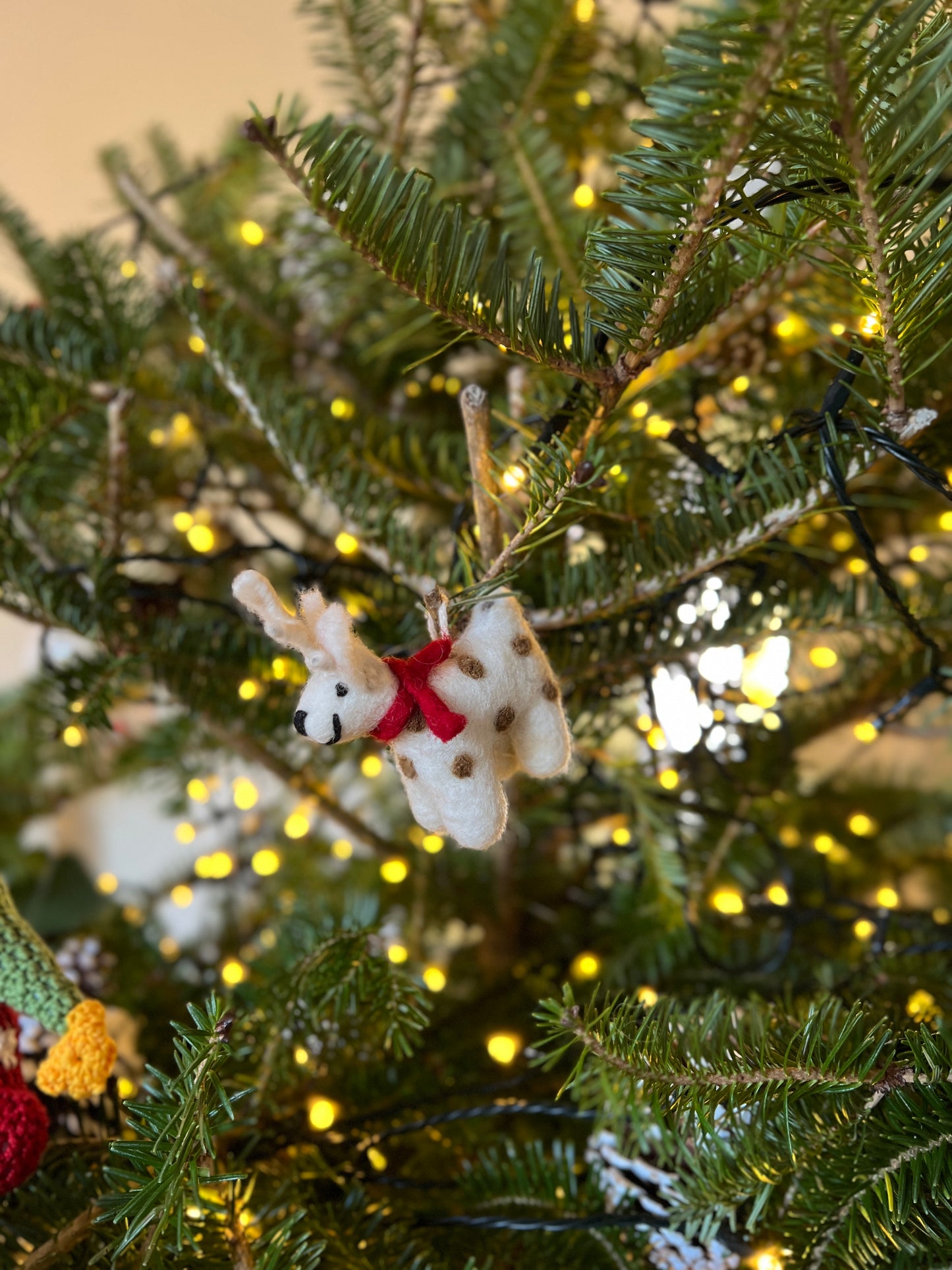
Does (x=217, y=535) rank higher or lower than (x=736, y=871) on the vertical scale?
higher

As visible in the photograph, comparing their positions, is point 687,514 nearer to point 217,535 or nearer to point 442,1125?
point 442,1125

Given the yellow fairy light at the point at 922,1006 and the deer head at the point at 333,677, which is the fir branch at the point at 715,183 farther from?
the yellow fairy light at the point at 922,1006

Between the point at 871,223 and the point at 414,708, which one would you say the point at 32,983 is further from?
Result: the point at 871,223

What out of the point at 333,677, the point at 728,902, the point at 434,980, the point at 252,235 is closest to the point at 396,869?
the point at 434,980

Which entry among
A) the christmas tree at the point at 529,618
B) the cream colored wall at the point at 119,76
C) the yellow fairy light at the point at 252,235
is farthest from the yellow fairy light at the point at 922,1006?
the cream colored wall at the point at 119,76

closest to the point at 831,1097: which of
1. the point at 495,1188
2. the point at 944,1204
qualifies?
the point at 944,1204

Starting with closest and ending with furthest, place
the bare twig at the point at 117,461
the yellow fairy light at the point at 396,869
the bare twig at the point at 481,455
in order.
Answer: the bare twig at the point at 481,455, the bare twig at the point at 117,461, the yellow fairy light at the point at 396,869

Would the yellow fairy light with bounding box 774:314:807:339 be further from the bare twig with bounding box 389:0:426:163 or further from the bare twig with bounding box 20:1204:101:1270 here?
the bare twig with bounding box 20:1204:101:1270
